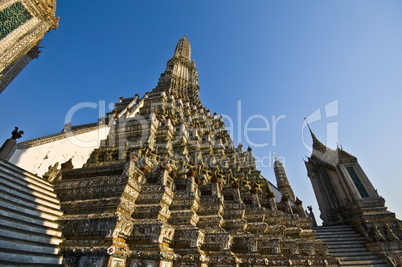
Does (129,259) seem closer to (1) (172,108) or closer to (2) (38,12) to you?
(1) (172,108)

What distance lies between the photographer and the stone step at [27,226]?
4859mm

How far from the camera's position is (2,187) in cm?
599

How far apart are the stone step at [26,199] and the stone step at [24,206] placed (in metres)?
0.04

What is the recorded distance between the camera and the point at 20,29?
42.7ft

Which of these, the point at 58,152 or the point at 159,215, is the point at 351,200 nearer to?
the point at 159,215

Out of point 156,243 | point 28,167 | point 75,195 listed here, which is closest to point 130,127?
point 28,167

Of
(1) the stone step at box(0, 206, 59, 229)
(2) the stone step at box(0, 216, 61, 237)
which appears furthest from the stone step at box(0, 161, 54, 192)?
(2) the stone step at box(0, 216, 61, 237)

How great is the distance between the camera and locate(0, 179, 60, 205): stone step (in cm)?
609

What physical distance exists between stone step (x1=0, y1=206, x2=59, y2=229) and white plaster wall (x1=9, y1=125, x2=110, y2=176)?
382 centimetres

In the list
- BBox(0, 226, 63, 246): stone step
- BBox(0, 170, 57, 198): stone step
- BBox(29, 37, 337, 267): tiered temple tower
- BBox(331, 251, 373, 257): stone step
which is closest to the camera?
BBox(0, 226, 63, 246): stone step

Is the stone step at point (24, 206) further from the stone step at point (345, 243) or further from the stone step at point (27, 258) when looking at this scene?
the stone step at point (345, 243)

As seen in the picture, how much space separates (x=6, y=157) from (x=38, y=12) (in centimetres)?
1188

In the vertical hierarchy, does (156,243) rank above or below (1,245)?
above

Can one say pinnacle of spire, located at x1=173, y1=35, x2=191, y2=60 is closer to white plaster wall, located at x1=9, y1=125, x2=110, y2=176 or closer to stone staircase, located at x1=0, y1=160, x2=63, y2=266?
white plaster wall, located at x1=9, y1=125, x2=110, y2=176
